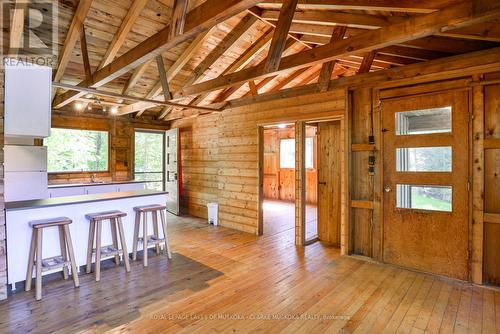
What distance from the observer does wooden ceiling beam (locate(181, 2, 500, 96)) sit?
196 centimetres

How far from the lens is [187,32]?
2.43 metres

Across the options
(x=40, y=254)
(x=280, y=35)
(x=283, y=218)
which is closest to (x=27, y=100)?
(x=40, y=254)

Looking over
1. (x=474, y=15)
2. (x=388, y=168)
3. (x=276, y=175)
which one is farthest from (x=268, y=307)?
(x=276, y=175)

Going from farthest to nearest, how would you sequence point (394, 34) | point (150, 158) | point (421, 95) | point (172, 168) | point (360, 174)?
point (150, 158) → point (172, 168) → point (360, 174) → point (421, 95) → point (394, 34)

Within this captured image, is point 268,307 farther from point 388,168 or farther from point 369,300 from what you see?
point 388,168

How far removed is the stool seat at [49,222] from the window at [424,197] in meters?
4.20

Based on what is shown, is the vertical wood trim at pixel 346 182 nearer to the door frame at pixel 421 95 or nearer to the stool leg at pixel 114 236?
the door frame at pixel 421 95

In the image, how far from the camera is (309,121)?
4.54 m

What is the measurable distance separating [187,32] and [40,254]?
2743 millimetres

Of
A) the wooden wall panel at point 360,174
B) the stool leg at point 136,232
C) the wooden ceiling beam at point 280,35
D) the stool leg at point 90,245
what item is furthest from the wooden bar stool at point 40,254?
the wooden wall panel at point 360,174

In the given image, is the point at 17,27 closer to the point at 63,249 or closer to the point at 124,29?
the point at 124,29

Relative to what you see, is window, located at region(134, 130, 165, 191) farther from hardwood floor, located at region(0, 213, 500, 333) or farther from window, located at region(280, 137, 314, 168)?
window, located at region(280, 137, 314, 168)

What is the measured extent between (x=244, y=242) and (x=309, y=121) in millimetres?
2404

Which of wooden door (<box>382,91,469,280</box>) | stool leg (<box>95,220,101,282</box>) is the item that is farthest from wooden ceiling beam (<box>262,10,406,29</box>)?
stool leg (<box>95,220,101,282</box>)
